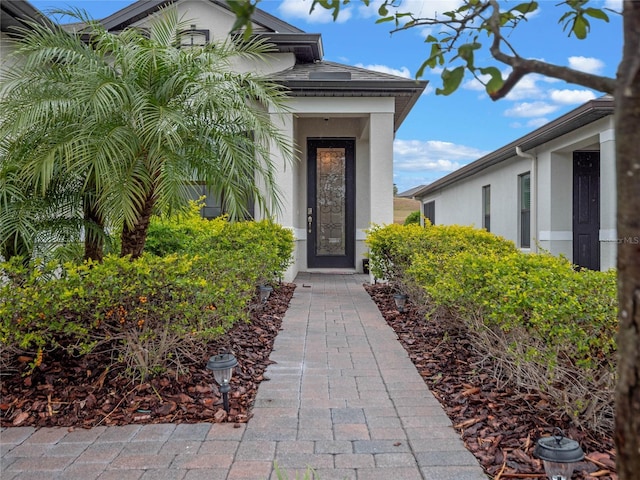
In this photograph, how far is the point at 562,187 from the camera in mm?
10000

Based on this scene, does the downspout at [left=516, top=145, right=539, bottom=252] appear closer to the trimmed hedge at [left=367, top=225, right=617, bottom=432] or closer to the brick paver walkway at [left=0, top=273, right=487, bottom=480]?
the trimmed hedge at [left=367, top=225, right=617, bottom=432]

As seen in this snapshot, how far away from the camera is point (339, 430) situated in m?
2.88

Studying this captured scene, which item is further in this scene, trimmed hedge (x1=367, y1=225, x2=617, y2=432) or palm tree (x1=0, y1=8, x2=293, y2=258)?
palm tree (x1=0, y1=8, x2=293, y2=258)

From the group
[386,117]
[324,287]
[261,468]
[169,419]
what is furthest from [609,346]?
[386,117]

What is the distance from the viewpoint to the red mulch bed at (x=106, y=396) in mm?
3084

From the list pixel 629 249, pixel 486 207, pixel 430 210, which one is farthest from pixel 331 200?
pixel 430 210

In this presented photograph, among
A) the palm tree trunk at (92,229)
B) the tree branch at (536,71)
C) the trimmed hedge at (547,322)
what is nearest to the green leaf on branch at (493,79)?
the tree branch at (536,71)

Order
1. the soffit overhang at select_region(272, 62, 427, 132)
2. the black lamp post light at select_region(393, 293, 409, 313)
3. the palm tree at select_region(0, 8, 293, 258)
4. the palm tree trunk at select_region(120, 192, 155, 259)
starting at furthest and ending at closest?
the soffit overhang at select_region(272, 62, 427, 132)
the black lamp post light at select_region(393, 293, 409, 313)
the palm tree trunk at select_region(120, 192, 155, 259)
the palm tree at select_region(0, 8, 293, 258)

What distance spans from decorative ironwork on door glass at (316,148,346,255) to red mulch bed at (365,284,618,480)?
19.5 ft

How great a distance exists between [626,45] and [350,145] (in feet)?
32.1

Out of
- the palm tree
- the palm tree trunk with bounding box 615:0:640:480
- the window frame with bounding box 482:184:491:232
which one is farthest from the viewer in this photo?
the window frame with bounding box 482:184:491:232

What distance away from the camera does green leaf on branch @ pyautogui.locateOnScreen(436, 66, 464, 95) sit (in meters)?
1.21

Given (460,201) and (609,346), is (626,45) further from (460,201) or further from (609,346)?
(460,201)

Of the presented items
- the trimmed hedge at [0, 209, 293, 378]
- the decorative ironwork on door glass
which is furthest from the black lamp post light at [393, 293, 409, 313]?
the decorative ironwork on door glass
